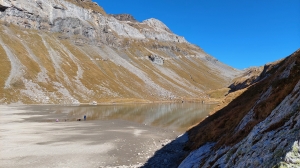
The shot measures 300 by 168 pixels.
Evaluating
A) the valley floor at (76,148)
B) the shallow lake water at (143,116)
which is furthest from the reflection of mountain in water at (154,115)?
the valley floor at (76,148)

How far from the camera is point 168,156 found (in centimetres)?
2678

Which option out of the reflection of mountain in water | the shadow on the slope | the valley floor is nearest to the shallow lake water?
the reflection of mountain in water

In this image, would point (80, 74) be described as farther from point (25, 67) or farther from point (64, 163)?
point (64, 163)

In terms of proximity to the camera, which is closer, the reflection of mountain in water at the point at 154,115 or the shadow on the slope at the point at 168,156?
the shadow on the slope at the point at 168,156

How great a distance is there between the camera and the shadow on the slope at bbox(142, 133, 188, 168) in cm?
2401

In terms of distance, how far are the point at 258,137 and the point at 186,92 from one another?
191 m

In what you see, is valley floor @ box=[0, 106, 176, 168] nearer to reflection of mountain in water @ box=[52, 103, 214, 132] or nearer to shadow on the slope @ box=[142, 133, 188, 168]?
shadow on the slope @ box=[142, 133, 188, 168]

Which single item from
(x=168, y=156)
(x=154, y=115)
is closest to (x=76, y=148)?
(x=168, y=156)

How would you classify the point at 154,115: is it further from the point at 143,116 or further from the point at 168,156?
the point at 168,156

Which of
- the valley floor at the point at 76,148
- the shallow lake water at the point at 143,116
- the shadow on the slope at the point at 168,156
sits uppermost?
the shallow lake water at the point at 143,116

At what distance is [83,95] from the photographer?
132625 mm

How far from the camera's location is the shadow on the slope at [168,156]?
24.0 m

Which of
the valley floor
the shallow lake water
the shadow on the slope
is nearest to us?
the shadow on the slope

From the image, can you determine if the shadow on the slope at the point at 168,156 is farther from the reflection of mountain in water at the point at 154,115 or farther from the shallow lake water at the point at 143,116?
the reflection of mountain in water at the point at 154,115
